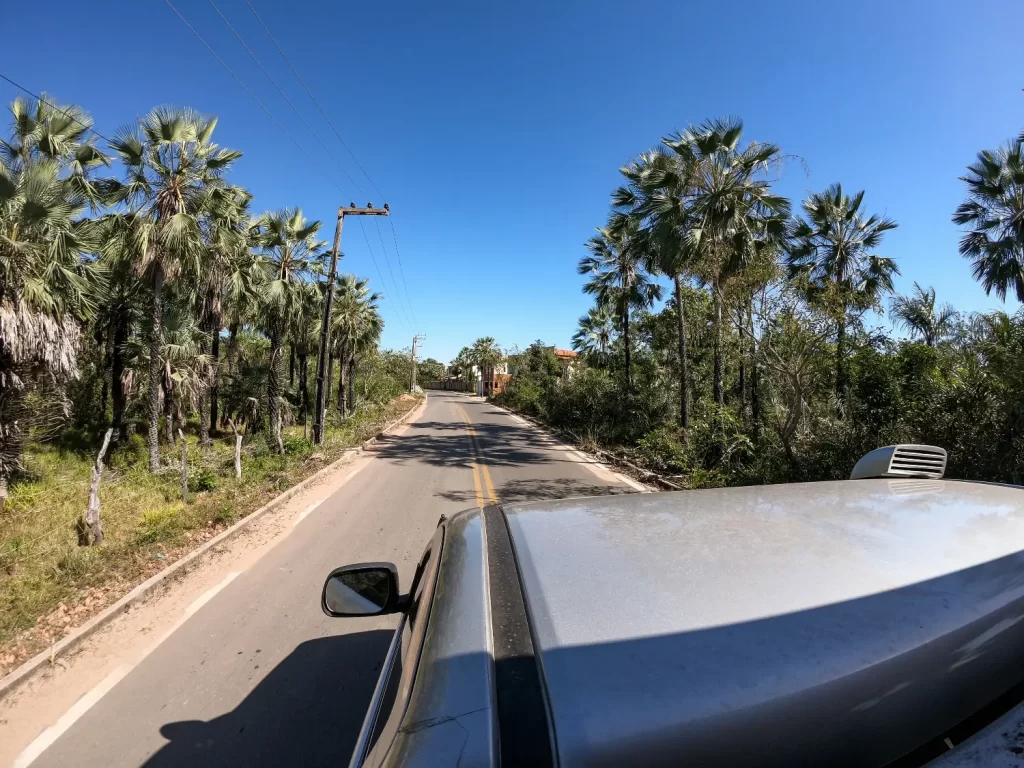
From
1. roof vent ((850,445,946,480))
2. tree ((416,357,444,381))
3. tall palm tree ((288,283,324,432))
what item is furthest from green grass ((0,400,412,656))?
tree ((416,357,444,381))

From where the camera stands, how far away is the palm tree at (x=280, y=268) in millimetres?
18234

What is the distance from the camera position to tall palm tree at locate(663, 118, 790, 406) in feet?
39.7

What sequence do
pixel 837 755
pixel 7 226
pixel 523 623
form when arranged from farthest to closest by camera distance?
pixel 7 226
pixel 523 623
pixel 837 755

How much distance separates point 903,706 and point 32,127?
18.6m

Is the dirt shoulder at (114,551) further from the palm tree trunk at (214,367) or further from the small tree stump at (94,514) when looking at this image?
the palm tree trunk at (214,367)

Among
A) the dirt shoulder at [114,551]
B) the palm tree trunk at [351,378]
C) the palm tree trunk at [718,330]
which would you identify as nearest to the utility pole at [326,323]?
the dirt shoulder at [114,551]

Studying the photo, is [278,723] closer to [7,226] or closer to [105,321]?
[7,226]

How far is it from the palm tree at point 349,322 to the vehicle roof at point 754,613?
2625 cm

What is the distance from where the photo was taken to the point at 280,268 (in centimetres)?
1905

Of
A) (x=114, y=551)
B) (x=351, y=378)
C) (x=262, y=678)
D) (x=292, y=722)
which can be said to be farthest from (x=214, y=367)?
(x=292, y=722)

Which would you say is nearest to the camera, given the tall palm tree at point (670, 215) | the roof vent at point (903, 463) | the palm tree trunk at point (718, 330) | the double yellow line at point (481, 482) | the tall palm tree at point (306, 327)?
the roof vent at point (903, 463)

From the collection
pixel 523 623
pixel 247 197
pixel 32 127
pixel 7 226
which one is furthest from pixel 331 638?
pixel 247 197

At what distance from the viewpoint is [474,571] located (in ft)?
4.62

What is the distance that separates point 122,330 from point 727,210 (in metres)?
20.7
